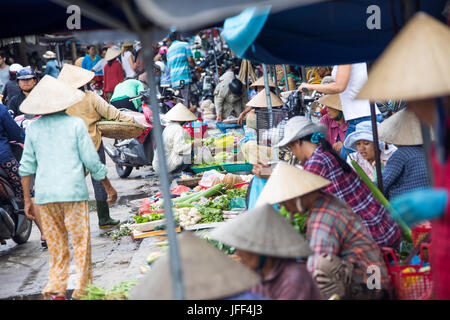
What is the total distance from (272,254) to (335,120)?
13.4 ft

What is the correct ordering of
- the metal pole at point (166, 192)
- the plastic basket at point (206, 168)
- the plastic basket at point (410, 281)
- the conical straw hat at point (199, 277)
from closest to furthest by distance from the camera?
the metal pole at point (166, 192) → the conical straw hat at point (199, 277) → the plastic basket at point (410, 281) → the plastic basket at point (206, 168)

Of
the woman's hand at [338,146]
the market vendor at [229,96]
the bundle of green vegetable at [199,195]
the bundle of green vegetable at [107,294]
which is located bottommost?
the bundle of green vegetable at [107,294]

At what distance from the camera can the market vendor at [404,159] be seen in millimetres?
4659

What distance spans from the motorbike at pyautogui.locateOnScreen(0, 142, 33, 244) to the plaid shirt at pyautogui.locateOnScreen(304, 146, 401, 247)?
12.4 feet

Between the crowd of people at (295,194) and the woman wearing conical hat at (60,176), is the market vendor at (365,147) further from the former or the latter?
the woman wearing conical hat at (60,176)

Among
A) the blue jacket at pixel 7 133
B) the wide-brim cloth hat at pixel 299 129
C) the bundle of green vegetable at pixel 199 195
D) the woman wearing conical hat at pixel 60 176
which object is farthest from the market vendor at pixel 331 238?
the blue jacket at pixel 7 133

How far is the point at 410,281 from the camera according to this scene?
144 inches

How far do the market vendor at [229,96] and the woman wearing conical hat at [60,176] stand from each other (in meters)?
6.81

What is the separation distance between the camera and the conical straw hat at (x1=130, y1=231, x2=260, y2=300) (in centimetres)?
263

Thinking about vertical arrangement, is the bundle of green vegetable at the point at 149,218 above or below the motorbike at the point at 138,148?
below

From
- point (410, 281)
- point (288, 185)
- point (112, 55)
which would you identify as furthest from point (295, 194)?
point (112, 55)

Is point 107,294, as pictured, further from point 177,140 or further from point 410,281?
point 177,140

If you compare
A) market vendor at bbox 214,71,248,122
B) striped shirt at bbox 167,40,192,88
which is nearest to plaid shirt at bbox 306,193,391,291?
market vendor at bbox 214,71,248,122

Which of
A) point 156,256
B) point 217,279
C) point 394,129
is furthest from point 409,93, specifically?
point 156,256
